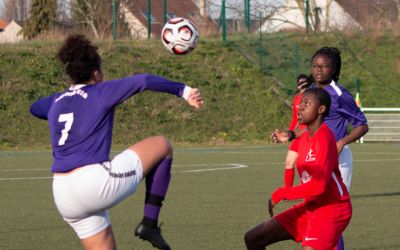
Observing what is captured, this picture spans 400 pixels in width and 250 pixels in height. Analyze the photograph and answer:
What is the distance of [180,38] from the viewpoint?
1093 cm

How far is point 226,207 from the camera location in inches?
523

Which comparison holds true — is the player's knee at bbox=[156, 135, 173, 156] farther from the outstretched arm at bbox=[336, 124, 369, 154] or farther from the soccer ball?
the soccer ball

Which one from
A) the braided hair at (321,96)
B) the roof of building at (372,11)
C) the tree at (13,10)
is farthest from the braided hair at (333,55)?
the tree at (13,10)

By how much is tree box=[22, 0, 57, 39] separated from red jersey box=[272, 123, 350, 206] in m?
37.6

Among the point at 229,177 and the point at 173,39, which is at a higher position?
the point at 173,39

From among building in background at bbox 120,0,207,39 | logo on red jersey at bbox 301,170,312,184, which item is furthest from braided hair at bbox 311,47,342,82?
building in background at bbox 120,0,207,39

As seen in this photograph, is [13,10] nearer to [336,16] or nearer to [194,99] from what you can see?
[336,16]

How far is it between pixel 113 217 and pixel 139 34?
27.5 metres

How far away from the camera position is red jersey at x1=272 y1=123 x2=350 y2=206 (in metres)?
6.81

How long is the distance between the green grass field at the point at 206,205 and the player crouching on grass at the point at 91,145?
10.3 ft

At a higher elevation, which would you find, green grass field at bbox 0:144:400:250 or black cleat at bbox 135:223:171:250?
black cleat at bbox 135:223:171:250

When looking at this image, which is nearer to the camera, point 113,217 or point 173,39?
point 173,39

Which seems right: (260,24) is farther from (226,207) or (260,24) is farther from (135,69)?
(226,207)

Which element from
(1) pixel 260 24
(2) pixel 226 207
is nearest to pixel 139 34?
(1) pixel 260 24
